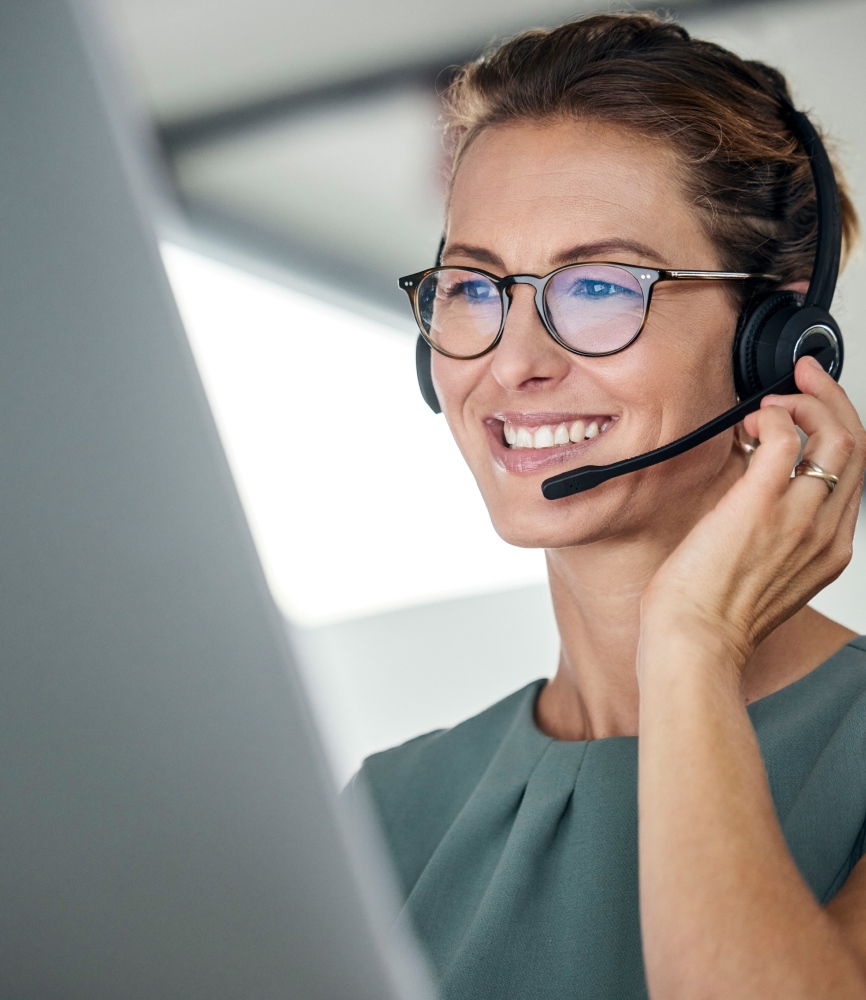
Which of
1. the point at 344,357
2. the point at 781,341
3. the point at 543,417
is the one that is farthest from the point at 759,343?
the point at 344,357

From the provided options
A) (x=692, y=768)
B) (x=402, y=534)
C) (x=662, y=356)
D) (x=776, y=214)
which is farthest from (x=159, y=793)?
(x=402, y=534)

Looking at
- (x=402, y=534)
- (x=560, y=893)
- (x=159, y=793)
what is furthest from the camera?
(x=402, y=534)

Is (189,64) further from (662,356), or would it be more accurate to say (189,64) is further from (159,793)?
(159,793)

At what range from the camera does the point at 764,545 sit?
0.89 m

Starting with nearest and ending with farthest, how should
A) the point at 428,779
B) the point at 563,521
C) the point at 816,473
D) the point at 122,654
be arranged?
the point at 122,654 → the point at 816,473 → the point at 563,521 → the point at 428,779

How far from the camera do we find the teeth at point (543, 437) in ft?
3.78

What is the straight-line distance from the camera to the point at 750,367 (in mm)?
1122

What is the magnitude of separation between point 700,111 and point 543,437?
16.7 inches

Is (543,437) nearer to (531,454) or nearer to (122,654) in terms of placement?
(531,454)

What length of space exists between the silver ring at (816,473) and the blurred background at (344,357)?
1.00 m

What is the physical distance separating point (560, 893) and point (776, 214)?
33.3 inches

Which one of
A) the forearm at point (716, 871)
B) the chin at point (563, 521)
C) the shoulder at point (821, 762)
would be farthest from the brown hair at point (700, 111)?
the forearm at point (716, 871)

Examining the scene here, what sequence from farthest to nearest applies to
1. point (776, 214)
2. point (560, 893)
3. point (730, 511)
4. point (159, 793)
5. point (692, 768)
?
point (776, 214)
point (560, 893)
point (730, 511)
point (692, 768)
point (159, 793)

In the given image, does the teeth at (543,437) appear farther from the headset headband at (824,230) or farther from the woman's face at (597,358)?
the headset headband at (824,230)
